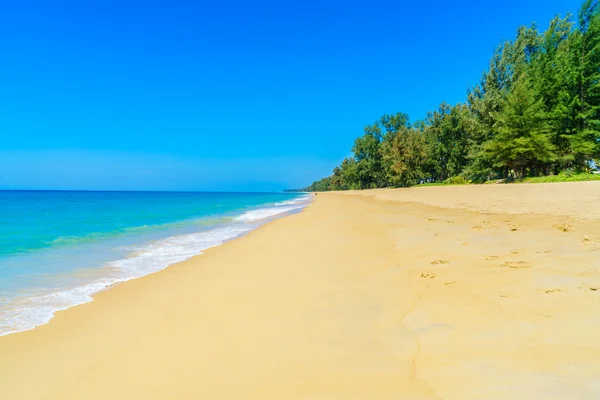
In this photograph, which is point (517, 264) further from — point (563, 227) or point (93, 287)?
point (93, 287)

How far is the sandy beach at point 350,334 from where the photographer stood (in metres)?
2.09

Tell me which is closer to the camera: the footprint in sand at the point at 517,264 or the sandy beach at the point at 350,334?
the sandy beach at the point at 350,334

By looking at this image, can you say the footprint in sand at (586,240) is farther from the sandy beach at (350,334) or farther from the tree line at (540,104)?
the tree line at (540,104)

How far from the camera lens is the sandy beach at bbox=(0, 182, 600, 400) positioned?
209cm

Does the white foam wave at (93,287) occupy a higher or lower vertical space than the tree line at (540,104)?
lower

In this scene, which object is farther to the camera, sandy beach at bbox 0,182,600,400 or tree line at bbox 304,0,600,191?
tree line at bbox 304,0,600,191

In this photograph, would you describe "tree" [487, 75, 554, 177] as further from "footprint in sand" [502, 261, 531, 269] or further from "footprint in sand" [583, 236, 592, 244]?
"footprint in sand" [502, 261, 531, 269]

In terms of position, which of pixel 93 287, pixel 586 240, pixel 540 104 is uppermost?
pixel 540 104

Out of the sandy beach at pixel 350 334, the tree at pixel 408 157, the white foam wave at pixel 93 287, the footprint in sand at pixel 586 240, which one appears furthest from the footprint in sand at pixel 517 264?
the tree at pixel 408 157

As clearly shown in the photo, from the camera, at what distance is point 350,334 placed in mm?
3074

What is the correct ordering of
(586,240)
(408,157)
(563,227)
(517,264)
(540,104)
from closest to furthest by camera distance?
1. (517,264)
2. (586,240)
3. (563,227)
4. (540,104)
5. (408,157)

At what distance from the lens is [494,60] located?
35.8 metres

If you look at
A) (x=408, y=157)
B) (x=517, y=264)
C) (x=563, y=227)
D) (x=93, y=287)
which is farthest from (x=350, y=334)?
(x=408, y=157)

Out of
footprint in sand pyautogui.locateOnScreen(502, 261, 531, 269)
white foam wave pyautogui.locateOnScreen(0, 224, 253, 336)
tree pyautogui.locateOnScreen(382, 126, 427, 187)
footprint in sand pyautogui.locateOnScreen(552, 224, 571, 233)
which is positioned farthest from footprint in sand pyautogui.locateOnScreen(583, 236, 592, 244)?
tree pyautogui.locateOnScreen(382, 126, 427, 187)
